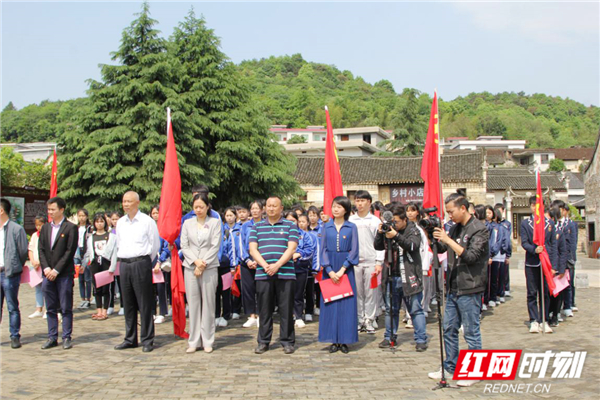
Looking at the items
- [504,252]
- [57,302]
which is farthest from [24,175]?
[504,252]

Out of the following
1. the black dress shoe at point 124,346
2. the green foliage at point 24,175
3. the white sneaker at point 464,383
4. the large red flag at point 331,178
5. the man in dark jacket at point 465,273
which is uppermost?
the green foliage at point 24,175

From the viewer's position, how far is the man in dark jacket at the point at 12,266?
25.0 ft

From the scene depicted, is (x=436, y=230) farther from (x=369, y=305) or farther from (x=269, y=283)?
(x=369, y=305)

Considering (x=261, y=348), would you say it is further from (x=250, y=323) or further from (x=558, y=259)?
(x=558, y=259)

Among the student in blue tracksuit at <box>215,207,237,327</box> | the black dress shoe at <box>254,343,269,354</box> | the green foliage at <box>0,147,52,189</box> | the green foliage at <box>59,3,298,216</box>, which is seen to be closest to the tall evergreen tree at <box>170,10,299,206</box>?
the green foliage at <box>59,3,298,216</box>

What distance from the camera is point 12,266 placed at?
764 cm

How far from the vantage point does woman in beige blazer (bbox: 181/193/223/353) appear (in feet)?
24.2

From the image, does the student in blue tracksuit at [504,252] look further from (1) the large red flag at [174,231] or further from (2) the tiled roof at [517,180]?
(2) the tiled roof at [517,180]

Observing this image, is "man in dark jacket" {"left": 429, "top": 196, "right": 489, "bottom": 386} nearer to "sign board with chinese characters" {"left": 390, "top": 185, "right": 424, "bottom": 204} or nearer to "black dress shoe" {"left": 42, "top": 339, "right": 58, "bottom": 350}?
"black dress shoe" {"left": 42, "top": 339, "right": 58, "bottom": 350}

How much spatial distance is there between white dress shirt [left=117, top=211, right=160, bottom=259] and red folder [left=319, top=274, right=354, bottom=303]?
2371 millimetres

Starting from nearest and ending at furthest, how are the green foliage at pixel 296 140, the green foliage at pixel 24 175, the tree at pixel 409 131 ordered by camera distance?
1. the green foliage at pixel 24 175
2. the tree at pixel 409 131
3. the green foliage at pixel 296 140

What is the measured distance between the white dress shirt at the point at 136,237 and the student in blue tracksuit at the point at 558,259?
19.3ft

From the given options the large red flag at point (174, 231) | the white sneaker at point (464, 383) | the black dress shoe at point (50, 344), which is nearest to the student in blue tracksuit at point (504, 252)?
the white sneaker at point (464, 383)

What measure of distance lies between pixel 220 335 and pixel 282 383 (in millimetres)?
2903
